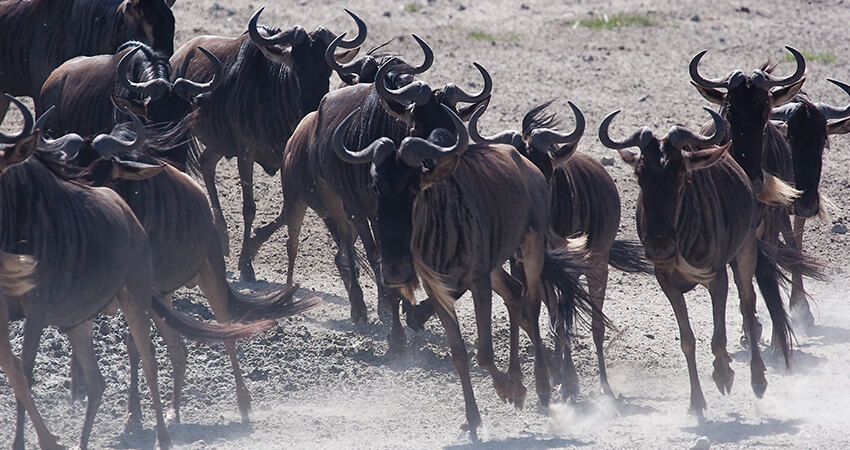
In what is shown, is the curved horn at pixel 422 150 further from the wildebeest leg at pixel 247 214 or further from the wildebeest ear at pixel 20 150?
the wildebeest leg at pixel 247 214

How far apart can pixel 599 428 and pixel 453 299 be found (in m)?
1.10

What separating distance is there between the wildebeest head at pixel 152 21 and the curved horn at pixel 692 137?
4625 mm

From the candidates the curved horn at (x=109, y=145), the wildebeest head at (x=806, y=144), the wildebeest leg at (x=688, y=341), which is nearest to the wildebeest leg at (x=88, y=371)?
the curved horn at (x=109, y=145)

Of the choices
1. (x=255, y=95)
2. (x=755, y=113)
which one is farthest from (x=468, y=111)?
(x=255, y=95)

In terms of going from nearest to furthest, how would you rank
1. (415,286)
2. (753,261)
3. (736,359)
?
(415,286), (753,261), (736,359)

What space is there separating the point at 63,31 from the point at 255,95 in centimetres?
199

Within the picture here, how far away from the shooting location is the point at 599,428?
7.01 m

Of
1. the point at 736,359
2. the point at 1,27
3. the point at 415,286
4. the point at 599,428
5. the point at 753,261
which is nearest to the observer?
the point at 415,286

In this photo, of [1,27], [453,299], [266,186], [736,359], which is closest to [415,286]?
[453,299]

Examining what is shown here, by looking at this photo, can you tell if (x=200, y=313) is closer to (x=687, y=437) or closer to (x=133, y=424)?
(x=133, y=424)

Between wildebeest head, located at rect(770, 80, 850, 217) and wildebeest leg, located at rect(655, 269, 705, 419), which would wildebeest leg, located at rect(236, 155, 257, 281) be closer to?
wildebeest leg, located at rect(655, 269, 705, 419)

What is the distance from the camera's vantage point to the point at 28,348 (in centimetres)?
618

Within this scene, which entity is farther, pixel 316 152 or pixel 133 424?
pixel 316 152

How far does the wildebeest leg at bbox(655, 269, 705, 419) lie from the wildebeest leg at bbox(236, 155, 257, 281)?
359cm
